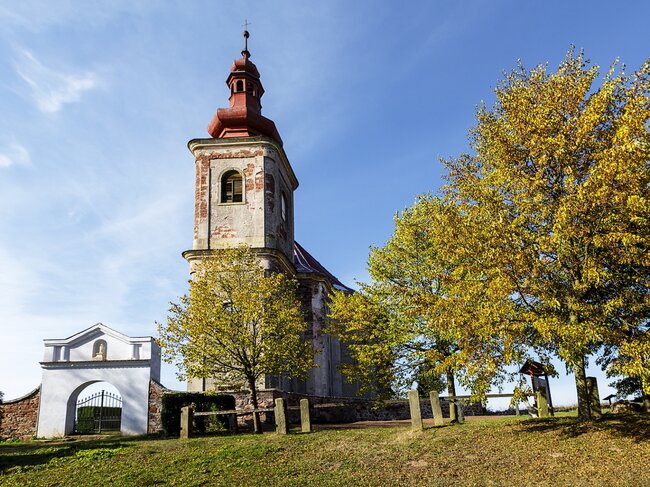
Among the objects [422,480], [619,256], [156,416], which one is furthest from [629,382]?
[156,416]

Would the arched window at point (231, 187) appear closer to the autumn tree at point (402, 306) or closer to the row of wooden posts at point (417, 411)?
the autumn tree at point (402, 306)

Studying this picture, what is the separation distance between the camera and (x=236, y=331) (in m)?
19.4

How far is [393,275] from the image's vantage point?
21.8m

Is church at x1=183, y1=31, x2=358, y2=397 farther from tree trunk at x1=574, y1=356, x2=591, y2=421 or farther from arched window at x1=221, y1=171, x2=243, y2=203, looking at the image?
tree trunk at x1=574, y1=356, x2=591, y2=421

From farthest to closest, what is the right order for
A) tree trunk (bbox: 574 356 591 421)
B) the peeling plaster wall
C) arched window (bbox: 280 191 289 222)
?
arched window (bbox: 280 191 289 222), the peeling plaster wall, tree trunk (bbox: 574 356 591 421)

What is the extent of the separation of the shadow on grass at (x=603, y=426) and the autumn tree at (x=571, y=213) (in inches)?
19.4

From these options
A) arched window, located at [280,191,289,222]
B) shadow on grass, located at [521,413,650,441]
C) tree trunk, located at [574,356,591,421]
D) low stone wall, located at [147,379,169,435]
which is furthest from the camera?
arched window, located at [280,191,289,222]

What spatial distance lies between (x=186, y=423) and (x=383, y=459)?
681 centimetres

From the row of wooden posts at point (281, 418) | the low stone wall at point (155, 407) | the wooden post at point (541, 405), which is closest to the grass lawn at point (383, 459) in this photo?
the row of wooden posts at point (281, 418)

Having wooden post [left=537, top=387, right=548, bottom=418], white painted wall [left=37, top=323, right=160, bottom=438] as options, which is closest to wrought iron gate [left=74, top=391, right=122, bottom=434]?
white painted wall [left=37, top=323, right=160, bottom=438]

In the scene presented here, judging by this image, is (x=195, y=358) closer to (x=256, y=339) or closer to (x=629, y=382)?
(x=256, y=339)

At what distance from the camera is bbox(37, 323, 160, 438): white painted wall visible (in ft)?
73.1

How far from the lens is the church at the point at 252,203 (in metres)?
24.7

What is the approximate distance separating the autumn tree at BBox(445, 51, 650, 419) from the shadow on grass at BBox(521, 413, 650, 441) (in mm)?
493
